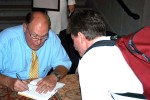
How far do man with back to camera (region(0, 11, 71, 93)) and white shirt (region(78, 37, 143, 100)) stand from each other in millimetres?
675

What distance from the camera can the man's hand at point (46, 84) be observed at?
2127mm

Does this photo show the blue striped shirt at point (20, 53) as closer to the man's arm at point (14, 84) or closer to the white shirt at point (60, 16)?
the man's arm at point (14, 84)

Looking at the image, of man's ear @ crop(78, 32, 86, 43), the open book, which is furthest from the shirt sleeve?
man's ear @ crop(78, 32, 86, 43)

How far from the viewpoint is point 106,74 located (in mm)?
1528

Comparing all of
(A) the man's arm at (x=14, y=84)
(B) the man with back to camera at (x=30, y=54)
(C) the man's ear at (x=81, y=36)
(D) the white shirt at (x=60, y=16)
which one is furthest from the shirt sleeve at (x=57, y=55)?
(D) the white shirt at (x=60, y=16)

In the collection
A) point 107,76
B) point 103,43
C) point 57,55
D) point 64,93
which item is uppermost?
point 103,43

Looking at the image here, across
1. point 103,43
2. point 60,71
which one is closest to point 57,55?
point 60,71

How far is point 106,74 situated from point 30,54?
43.6 inches

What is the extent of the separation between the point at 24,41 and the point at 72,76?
20.9 inches

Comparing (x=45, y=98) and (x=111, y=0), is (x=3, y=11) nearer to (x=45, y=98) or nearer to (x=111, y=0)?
(x=111, y=0)

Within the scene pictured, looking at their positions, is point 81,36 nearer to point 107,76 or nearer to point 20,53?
point 107,76

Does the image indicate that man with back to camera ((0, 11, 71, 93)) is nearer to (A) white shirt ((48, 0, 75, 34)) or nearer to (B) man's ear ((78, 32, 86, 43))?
(B) man's ear ((78, 32, 86, 43))

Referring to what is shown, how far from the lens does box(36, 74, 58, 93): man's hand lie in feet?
6.98

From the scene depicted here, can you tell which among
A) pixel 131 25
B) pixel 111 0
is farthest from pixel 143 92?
pixel 111 0
